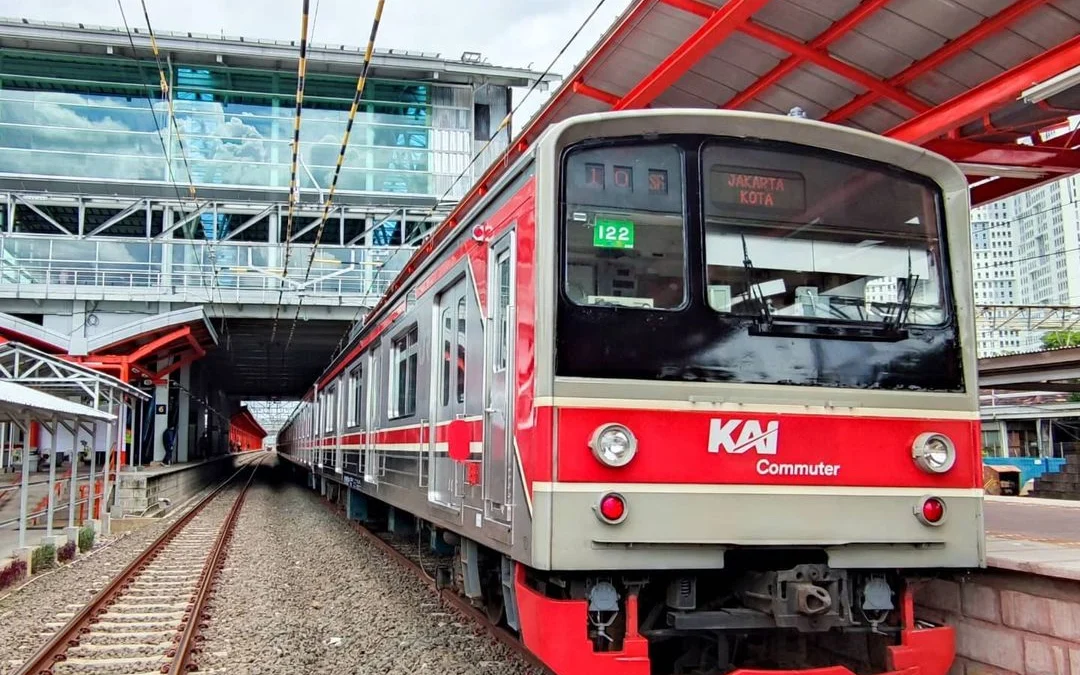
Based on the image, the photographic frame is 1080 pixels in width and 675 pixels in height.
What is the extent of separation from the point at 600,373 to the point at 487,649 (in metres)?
2.92

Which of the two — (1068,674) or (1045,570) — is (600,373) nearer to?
(1045,570)

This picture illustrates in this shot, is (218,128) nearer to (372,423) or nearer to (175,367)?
(175,367)

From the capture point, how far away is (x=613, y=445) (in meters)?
4.12

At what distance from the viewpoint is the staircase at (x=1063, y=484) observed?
19.8 m

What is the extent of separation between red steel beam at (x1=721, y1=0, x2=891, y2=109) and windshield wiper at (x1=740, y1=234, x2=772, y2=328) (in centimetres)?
224

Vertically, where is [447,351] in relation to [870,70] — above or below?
below

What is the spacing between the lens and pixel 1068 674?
452 centimetres

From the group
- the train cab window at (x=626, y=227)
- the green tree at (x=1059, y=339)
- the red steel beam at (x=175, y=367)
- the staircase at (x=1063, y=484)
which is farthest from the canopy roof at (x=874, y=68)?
the green tree at (x=1059, y=339)

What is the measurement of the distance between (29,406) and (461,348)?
564 cm

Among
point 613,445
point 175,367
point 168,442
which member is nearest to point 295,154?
point 613,445

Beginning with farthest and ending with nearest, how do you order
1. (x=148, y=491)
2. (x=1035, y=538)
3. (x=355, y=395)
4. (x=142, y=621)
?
(x=148, y=491)
(x=355, y=395)
(x=142, y=621)
(x=1035, y=538)

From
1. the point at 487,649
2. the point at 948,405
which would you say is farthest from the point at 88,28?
the point at 948,405

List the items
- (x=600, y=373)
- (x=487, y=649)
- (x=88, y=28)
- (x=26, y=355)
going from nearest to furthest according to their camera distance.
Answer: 1. (x=600, y=373)
2. (x=487, y=649)
3. (x=26, y=355)
4. (x=88, y=28)

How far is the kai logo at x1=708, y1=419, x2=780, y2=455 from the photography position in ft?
14.1
